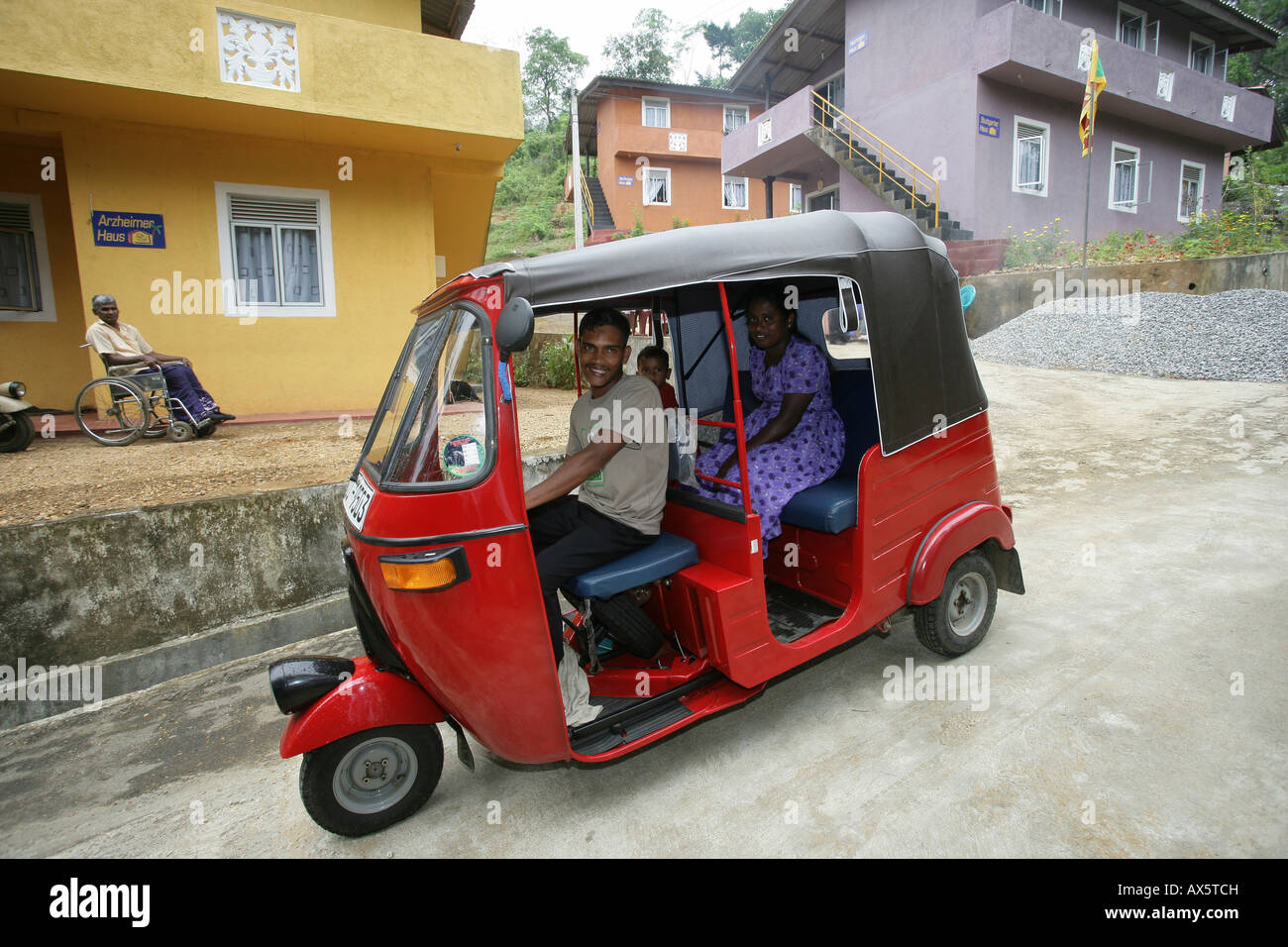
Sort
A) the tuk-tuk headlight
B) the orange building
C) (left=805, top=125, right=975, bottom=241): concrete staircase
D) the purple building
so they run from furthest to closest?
1. the orange building
2. (left=805, top=125, right=975, bottom=241): concrete staircase
3. the purple building
4. the tuk-tuk headlight

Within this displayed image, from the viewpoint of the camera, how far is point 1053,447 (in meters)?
8.09

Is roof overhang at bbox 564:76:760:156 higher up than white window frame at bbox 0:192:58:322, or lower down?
higher up

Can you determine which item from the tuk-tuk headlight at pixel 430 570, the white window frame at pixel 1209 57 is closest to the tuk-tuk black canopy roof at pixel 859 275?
the tuk-tuk headlight at pixel 430 570

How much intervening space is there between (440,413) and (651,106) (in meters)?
26.3

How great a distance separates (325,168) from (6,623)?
7.06 metres

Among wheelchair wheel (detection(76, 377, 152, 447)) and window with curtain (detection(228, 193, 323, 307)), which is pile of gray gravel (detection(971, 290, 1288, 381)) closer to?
window with curtain (detection(228, 193, 323, 307))

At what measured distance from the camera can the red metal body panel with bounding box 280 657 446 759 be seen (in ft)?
8.11

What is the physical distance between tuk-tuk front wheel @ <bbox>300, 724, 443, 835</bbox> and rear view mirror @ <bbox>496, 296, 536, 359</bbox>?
1.58 m

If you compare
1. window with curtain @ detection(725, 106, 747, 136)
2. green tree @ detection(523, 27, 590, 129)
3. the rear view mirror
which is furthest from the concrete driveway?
green tree @ detection(523, 27, 590, 129)

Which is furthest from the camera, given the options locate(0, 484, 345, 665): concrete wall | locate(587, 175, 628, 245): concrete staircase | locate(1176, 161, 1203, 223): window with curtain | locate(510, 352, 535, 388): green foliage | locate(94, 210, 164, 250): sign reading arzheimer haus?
locate(587, 175, 628, 245): concrete staircase

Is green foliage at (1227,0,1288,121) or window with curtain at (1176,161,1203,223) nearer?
window with curtain at (1176,161,1203,223)

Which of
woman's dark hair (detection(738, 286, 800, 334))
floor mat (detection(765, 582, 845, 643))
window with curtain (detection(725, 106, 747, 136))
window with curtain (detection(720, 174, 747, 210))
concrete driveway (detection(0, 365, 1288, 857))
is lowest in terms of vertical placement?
concrete driveway (detection(0, 365, 1288, 857))
